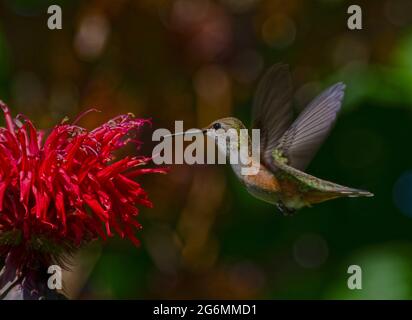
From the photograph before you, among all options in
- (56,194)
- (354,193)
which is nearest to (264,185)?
(354,193)

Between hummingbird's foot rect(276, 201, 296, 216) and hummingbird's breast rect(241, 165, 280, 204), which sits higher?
hummingbird's breast rect(241, 165, 280, 204)

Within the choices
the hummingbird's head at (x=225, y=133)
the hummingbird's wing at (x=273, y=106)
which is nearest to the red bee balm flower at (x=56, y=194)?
the hummingbird's head at (x=225, y=133)

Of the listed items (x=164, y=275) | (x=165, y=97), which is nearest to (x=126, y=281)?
(x=164, y=275)

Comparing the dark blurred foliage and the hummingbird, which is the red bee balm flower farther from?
the dark blurred foliage

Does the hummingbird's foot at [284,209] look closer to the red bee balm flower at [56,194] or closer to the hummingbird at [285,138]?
the hummingbird at [285,138]

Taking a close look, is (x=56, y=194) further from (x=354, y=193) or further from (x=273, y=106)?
(x=354, y=193)

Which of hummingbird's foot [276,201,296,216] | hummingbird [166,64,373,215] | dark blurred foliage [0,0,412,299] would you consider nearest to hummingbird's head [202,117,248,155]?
hummingbird [166,64,373,215]

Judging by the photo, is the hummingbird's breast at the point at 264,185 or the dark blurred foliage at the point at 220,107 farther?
the dark blurred foliage at the point at 220,107

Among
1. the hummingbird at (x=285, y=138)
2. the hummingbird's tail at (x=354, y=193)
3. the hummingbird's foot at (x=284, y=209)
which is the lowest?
the hummingbird's foot at (x=284, y=209)
